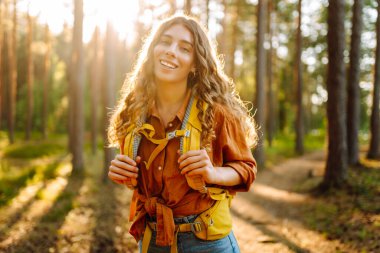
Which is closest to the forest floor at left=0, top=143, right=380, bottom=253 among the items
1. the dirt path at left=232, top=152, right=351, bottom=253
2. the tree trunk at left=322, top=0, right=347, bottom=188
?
the dirt path at left=232, top=152, right=351, bottom=253

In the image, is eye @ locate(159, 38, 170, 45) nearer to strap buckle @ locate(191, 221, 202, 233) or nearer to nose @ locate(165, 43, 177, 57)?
nose @ locate(165, 43, 177, 57)

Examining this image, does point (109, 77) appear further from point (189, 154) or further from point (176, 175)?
point (189, 154)

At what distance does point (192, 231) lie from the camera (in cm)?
202

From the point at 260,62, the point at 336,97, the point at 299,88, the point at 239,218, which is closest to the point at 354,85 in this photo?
the point at 336,97

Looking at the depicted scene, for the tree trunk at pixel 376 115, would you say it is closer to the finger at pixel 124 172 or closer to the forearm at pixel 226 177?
the forearm at pixel 226 177

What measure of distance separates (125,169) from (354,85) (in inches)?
473

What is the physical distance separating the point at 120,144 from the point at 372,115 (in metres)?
14.3

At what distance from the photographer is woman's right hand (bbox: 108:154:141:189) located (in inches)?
77.9

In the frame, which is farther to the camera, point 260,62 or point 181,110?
point 260,62

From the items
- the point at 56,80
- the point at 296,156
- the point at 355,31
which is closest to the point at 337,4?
the point at 355,31

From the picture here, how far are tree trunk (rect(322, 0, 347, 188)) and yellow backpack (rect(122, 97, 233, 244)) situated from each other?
27.4 ft

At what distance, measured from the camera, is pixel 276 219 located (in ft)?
29.1

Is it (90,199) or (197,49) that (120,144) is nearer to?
(197,49)

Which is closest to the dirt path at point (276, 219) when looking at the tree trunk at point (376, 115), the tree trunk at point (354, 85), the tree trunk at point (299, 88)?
the tree trunk at point (354, 85)
